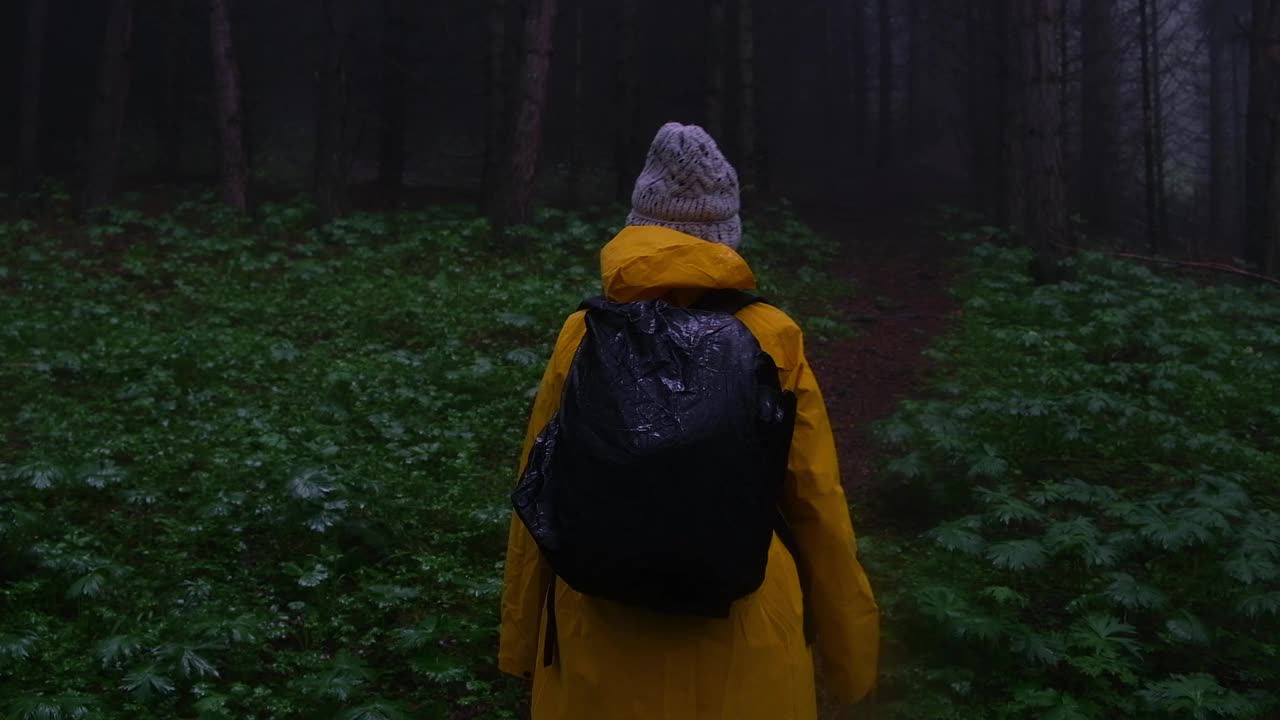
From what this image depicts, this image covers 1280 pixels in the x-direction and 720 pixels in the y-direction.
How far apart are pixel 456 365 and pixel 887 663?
5.86 metres

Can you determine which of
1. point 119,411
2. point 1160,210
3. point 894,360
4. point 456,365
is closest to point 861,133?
point 1160,210

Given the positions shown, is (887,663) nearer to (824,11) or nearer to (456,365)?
(456,365)

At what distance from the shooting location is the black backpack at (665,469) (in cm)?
220

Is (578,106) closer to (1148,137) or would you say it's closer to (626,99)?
(626,99)

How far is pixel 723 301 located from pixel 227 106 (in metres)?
16.6

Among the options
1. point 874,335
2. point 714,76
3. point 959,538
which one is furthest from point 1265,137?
point 959,538

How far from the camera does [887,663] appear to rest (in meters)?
5.24

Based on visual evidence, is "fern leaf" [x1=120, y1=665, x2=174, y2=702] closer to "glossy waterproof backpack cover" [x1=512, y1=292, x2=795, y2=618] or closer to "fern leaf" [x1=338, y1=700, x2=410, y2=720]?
"fern leaf" [x1=338, y1=700, x2=410, y2=720]

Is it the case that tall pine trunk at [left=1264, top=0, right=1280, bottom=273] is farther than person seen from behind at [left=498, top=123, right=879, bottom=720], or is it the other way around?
tall pine trunk at [left=1264, top=0, right=1280, bottom=273]

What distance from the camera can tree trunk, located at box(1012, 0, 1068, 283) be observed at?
49.0ft

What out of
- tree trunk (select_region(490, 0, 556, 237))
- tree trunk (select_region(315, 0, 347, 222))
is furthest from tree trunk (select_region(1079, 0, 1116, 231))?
tree trunk (select_region(315, 0, 347, 222))

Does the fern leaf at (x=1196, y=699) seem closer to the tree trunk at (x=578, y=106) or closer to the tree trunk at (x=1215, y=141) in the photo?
the tree trunk at (x=578, y=106)

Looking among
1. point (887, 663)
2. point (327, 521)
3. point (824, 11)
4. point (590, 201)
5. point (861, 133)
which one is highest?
point (824, 11)

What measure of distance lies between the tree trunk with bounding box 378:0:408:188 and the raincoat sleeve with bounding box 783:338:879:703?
19.6 m
